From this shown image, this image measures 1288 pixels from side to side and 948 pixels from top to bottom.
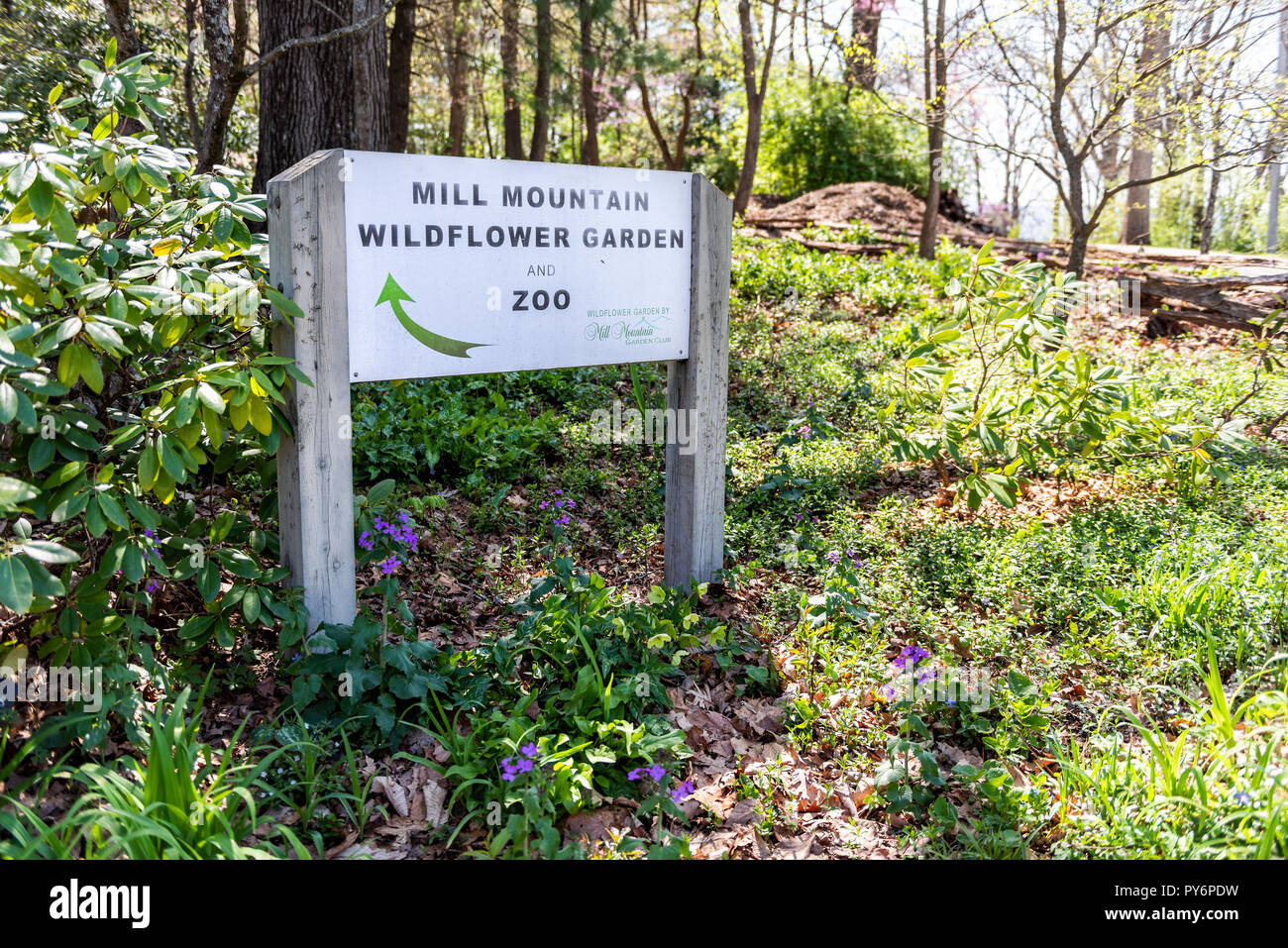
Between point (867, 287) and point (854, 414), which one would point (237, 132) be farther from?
point (854, 414)

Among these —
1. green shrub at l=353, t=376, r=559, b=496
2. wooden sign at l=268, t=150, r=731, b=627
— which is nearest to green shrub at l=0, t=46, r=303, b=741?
wooden sign at l=268, t=150, r=731, b=627

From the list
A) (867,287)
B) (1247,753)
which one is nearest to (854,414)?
(867,287)

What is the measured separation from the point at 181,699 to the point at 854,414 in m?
4.70

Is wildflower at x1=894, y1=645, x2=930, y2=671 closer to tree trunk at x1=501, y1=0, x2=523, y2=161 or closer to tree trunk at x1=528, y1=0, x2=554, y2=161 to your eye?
tree trunk at x1=501, y1=0, x2=523, y2=161

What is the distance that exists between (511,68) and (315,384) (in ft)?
34.6

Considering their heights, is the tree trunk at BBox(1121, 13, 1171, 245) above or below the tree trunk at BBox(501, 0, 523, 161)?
below

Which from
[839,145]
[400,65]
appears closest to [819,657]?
[400,65]

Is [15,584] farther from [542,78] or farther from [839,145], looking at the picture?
[839,145]

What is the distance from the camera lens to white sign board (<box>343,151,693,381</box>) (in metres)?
3.10

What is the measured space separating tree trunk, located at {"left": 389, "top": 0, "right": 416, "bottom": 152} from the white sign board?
5.22 metres

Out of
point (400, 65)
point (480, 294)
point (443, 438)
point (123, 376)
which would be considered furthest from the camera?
point (400, 65)

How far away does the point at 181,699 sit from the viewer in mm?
2422

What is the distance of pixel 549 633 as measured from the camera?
3.29m

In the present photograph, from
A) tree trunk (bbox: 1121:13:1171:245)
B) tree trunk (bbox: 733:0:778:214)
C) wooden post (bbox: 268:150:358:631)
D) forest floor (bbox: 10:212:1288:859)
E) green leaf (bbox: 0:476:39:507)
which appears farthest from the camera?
tree trunk (bbox: 733:0:778:214)
